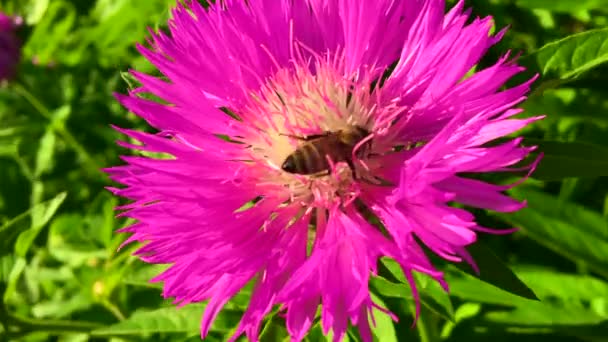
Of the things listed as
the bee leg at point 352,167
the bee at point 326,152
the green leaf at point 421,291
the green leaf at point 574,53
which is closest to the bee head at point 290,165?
the bee at point 326,152

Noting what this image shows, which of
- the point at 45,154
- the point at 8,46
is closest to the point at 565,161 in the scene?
the point at 45,154

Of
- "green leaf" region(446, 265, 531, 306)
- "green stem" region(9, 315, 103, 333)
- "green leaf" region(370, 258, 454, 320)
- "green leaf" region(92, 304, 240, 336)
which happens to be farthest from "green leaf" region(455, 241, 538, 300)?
"green stem" region(9, 315, 103, 333)

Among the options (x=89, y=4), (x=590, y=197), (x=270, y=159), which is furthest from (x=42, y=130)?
(x=590, y=197)

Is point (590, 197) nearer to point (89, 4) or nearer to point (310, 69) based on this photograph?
point (310, 69)

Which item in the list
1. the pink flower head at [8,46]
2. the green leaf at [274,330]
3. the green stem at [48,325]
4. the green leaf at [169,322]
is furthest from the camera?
the pink flower head at [8,46]

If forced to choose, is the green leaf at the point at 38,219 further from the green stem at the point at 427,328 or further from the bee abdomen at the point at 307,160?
the green stem at the point at 427,328
